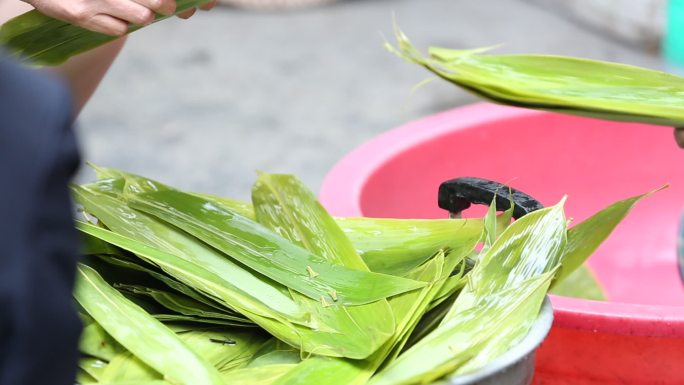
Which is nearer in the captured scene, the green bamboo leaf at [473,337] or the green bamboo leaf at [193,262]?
the green bamboo leaf at [473,337]

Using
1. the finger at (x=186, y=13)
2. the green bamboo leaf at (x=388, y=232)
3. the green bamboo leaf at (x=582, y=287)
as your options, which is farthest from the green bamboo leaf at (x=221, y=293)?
the green bamboo leaf at (x=582, y=287)

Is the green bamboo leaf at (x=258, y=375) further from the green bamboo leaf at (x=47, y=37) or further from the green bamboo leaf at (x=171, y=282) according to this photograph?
the green bamboo leaf at (x=47, y=37)

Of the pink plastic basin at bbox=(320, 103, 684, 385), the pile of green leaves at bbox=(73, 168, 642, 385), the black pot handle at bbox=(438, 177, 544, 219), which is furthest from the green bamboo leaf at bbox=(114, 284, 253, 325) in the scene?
the pink plastic basin at bbox=(320, 103, 684, 385)

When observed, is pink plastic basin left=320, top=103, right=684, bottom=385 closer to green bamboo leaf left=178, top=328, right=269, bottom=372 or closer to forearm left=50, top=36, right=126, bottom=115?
forearm left=50, top=36, right=126, bottom=115

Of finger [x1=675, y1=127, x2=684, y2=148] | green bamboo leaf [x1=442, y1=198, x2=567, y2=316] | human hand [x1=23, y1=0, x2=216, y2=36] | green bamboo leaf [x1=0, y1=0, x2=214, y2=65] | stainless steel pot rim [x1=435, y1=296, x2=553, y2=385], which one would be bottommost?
stainless steel pot rim [x1=435, y1=296, x2=553, y2=385]

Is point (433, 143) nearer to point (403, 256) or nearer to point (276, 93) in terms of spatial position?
point (403, 256)

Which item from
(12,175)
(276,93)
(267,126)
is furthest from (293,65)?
(12,175)
